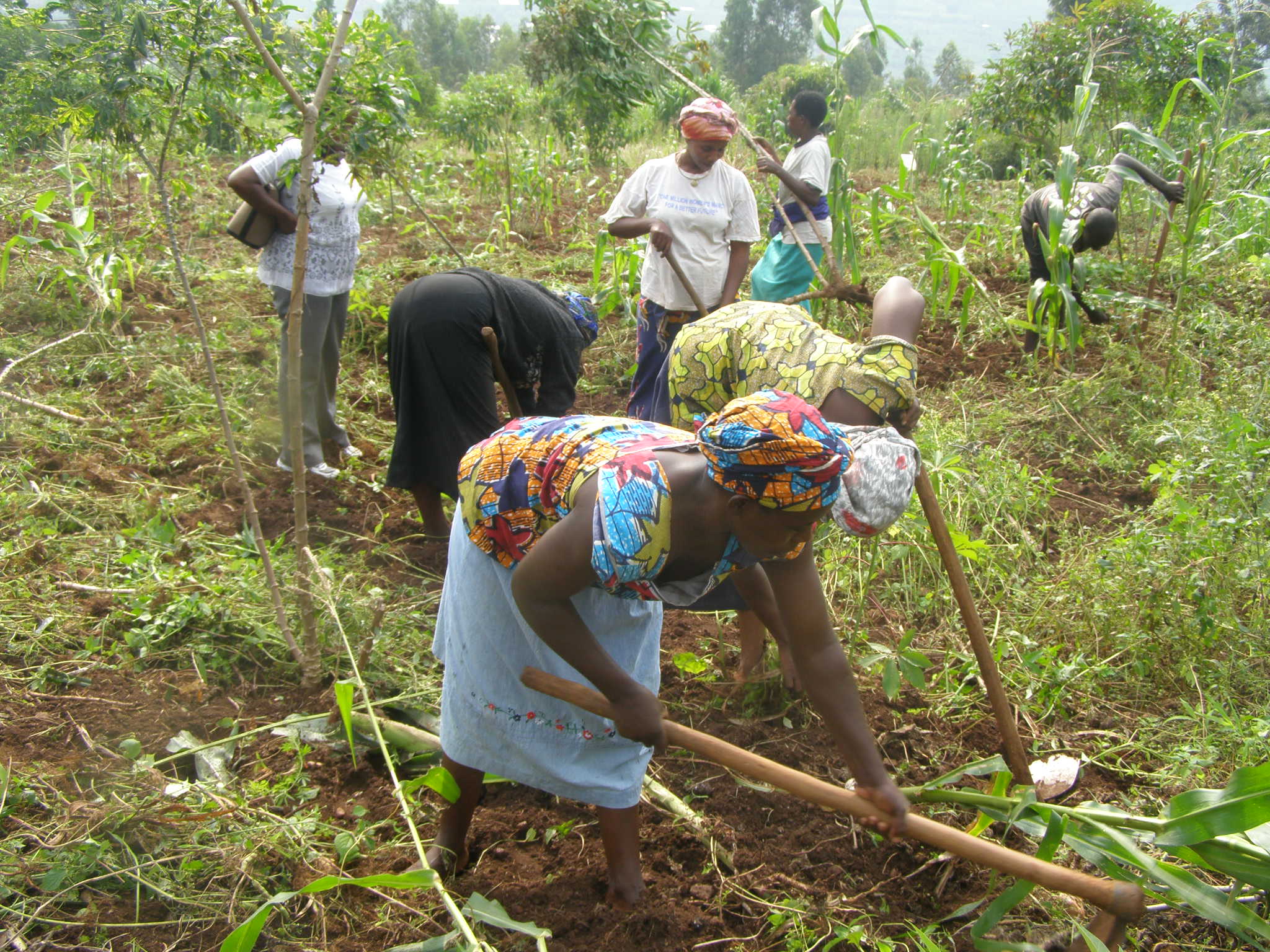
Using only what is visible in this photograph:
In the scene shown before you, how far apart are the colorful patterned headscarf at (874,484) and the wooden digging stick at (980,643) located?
1.14 feet

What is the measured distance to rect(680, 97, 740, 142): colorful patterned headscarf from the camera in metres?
3.38

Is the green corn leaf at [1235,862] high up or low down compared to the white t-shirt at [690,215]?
down

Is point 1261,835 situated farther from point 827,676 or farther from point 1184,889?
point 827,676

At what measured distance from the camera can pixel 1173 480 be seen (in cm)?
274

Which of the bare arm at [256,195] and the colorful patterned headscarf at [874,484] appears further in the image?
the bare arm at [256,195]

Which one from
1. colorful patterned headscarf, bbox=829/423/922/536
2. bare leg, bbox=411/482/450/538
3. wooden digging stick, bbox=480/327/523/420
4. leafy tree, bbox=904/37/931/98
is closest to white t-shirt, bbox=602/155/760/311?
wooden digging stick, bbox=480/327/523/420

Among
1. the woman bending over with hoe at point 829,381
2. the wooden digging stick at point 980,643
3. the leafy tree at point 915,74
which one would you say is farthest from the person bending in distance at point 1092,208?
the leafy tree at point 915,74

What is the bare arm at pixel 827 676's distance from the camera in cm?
160

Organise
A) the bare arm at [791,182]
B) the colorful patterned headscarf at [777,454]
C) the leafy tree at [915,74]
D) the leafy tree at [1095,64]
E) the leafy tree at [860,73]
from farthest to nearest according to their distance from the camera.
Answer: the leafy tree at [860,73] < the leafy tree at [915,74] < the leafy tree at [1095,64] < the bare arm at [791,182] < the colorful patterned headscarf at [777,454]

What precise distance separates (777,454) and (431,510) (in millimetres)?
2280

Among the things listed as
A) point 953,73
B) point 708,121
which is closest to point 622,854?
point 708,121

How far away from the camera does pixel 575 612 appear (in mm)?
1589

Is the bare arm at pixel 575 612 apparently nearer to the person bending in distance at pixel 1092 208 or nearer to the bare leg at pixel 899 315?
the bare leg at pixel 899 315

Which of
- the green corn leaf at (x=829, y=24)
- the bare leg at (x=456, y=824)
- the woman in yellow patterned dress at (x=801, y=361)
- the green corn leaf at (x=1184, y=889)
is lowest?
the bare leg at (x=456, y=824)
